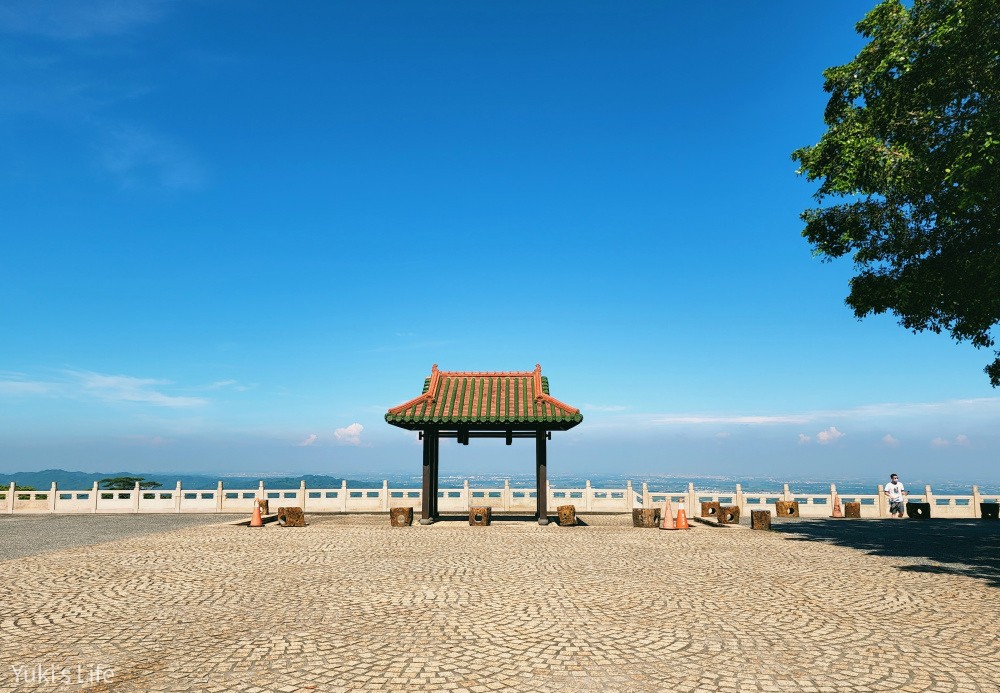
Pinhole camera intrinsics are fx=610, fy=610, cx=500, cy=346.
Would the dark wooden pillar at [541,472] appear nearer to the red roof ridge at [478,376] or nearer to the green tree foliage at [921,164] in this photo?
the red roof ridge at [478,376]

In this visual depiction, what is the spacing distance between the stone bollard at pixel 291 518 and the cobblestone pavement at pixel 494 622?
6169mm

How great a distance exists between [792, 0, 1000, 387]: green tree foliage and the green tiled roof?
31.9ft

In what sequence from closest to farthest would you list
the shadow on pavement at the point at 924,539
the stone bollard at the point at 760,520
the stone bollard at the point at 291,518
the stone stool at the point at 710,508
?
the shadow on pavement at the point at 924,539
the stone bollard at the point at 760,520
the stone bollard at the point at 291,518
the stone stool at the point at 710,508

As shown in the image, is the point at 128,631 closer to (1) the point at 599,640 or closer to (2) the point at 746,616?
(1) the point at 599,640

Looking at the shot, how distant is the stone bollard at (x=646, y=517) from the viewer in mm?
20547

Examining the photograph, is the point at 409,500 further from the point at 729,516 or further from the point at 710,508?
the point at 729,516

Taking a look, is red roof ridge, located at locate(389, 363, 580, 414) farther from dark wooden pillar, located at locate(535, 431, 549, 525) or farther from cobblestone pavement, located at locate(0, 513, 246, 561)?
cobblestone pavement, located at locate(0, 513, 246, 561)

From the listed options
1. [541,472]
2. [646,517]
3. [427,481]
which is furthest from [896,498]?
[427,481]

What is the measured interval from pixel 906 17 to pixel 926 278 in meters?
6.30

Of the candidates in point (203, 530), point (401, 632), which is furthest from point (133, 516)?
point (401, 632)

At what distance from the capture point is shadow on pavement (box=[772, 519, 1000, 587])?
12453 millimetres

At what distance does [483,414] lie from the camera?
20703 mm

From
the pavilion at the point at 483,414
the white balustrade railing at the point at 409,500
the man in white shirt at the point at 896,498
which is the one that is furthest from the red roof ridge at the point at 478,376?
the man in white shirt at the point at 896,498

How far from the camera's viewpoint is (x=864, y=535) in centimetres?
1834
